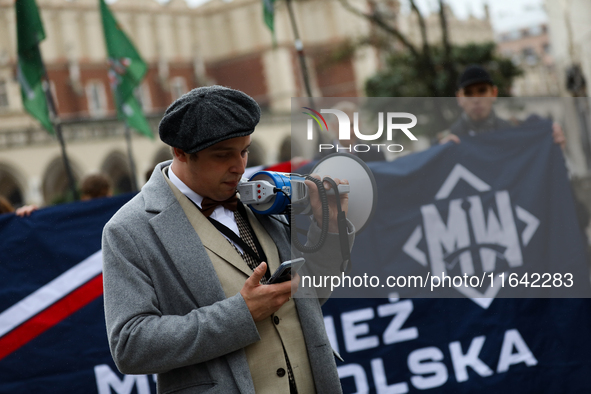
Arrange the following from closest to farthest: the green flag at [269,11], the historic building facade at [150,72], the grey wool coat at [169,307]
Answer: the grey wool coat at [169,307] → the green flag at [269,11] → the historic building facade at [150,72]

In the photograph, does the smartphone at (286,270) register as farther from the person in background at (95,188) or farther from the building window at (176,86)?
the building window at (176,86)

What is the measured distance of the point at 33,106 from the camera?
27.7 ft

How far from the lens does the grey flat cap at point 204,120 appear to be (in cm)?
176

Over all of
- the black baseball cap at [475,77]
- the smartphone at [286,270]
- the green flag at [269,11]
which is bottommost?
the smartphone at [286,270]

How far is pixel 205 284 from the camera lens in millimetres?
1829

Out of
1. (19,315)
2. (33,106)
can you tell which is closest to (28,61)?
(33,106)

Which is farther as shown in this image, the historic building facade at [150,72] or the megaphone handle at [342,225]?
the historic building facade at [150,72]

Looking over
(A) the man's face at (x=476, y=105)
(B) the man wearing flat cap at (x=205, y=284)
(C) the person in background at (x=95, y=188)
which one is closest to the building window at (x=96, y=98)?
(C) the person in background at (x=95, y=188)

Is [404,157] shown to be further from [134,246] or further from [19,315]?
[19,315]

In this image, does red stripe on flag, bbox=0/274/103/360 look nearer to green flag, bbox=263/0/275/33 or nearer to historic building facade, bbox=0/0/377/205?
green flag, bbox=263/0/275/33

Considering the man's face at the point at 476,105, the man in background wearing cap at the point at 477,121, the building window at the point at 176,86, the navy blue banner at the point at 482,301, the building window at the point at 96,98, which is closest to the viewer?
the man's face at the point at 476,105

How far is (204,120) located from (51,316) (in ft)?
8.07

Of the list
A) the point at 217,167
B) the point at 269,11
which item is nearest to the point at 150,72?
the point at 269,11

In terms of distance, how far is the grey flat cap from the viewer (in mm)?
1758
